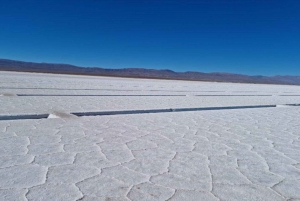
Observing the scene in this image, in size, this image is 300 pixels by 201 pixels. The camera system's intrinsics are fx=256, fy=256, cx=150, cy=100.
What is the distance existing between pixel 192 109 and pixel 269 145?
2.49 m

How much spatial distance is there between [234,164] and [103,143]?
1.06m

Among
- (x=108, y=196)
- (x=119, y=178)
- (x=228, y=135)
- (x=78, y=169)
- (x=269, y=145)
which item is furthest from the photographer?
(x=228, y=135)

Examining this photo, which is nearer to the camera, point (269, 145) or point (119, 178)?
point (119, 178)

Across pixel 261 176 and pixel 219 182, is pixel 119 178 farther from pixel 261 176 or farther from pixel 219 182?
pixel 261 176

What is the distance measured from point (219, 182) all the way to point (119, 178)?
576mm

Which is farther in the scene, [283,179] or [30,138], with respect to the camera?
[30,138]

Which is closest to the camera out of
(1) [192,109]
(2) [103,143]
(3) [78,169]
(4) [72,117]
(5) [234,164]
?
(3) [78,169]

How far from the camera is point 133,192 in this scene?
1.31 meters

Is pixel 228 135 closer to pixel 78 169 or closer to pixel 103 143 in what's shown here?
pixel 103 143

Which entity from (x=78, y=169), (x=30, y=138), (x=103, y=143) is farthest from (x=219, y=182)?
(x=30, y=138)

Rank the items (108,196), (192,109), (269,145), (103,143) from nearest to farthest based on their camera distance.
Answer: (108,196)
(103,143)
(269,145)
(192,109)

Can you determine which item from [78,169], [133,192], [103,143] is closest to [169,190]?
[133,192]

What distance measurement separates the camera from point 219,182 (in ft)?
4.84

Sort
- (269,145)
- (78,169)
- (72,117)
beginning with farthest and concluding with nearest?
(72,117), (269,145), (78,169)
